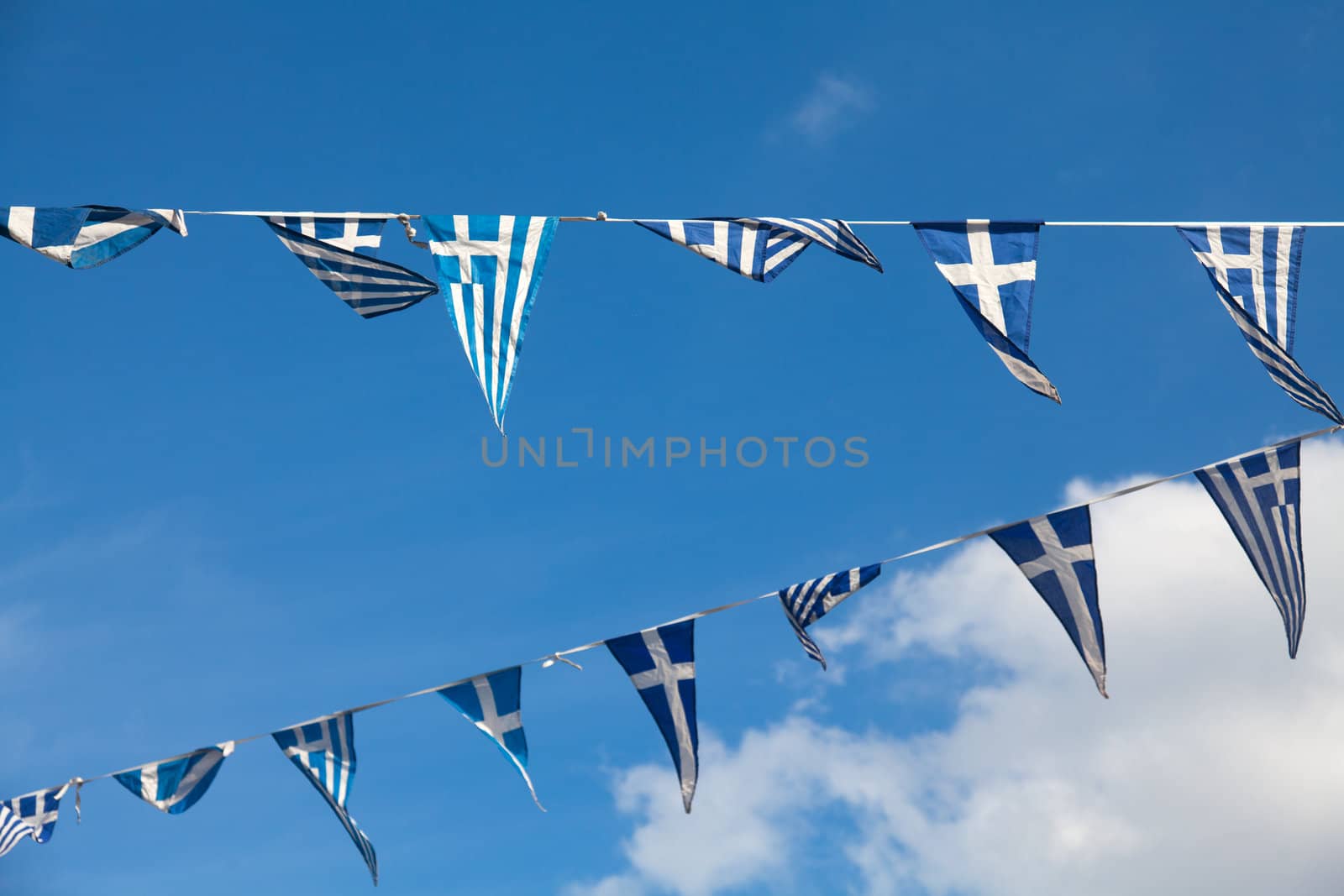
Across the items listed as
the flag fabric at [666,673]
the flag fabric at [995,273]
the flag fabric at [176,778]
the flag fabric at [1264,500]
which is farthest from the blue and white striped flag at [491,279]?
the flag fabric at [1264,500]

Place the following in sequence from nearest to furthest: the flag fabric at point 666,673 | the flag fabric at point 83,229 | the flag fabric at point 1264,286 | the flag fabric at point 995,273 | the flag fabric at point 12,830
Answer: the flag fabric at point 83,229
the flag fabric at point 995,273
the flag fabric at point 1264,286
the flag fabric at point 666,673
the flag fabric at point 12,830

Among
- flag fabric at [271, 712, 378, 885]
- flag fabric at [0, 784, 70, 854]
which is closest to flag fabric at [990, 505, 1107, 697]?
flag fabric at [271, 712, 378, 885]

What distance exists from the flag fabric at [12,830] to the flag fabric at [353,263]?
17.0ft

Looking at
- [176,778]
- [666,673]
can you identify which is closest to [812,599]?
[666,673]

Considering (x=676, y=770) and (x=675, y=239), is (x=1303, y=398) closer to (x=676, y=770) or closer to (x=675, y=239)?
(x=675, y=239)

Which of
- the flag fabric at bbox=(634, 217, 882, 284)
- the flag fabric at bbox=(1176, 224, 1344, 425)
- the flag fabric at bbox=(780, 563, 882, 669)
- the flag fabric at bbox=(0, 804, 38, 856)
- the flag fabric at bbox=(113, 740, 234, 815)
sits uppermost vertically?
the flag fabric at bbox=(634, 217, 882, 284)

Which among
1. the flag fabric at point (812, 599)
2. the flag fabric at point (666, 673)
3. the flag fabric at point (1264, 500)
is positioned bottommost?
→ the flag fabric at point (666, 673)

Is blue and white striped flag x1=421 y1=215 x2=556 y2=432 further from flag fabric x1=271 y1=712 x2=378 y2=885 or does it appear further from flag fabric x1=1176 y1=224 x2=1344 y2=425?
flag fabric x1=1176 y1=224 x2=1344 y2=425

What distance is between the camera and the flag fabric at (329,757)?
858 centimetres

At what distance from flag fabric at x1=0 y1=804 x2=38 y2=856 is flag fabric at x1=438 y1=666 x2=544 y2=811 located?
373cm

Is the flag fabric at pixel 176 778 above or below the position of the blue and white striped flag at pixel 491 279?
below

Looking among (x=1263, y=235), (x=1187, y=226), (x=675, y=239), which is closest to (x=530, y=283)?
(x=675, y=239)

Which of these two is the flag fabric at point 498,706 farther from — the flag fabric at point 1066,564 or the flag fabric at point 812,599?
the flag fabric at point 1066,564

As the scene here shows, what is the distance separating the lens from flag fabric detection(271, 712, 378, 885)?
858cm
